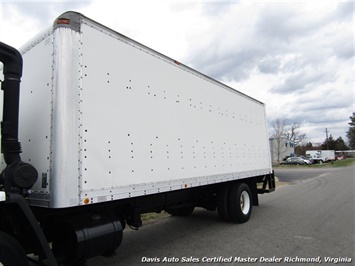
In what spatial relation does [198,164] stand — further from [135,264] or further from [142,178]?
[135,264]

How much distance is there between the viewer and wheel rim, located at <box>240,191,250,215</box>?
8.09m

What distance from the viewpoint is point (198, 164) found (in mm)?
5867

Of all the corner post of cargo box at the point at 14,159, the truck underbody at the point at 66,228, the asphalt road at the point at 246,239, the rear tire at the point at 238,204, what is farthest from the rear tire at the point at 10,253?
the rear tire at the point at 238,204

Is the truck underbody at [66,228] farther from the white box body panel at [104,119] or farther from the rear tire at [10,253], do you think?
the white box body panel at [104,119]

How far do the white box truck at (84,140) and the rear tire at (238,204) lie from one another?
2217 millimetres

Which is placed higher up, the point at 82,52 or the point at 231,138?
the point at 82,52

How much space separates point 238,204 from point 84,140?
5.10m

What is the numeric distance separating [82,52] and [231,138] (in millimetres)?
4546

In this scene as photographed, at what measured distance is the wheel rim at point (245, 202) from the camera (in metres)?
8.09

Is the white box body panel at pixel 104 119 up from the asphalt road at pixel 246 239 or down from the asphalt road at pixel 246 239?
up

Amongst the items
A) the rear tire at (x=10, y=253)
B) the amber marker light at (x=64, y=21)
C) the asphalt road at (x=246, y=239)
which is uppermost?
the amber marker light at (x=64, y=21)

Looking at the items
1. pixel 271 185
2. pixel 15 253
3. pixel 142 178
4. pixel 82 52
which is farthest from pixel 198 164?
pixel 271 185

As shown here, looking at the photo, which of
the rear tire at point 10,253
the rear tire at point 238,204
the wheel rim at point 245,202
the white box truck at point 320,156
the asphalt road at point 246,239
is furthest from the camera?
the white box truck at point 320,156

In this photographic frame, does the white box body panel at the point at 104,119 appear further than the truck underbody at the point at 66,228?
Yes
